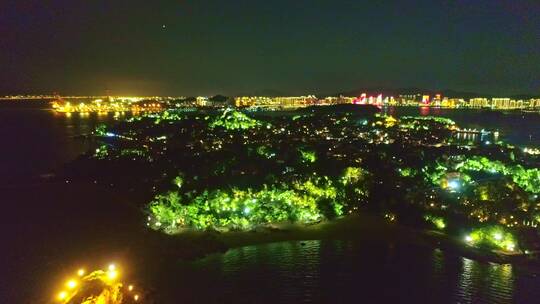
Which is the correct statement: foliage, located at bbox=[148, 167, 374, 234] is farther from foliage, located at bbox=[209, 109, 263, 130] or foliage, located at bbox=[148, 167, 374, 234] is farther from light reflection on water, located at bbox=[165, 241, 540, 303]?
foliage, located at bbox=[209, 109, 263, 130]

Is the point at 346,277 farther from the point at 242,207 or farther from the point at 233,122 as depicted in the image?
the point at 233,122

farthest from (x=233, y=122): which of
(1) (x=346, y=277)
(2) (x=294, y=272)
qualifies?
(1) (x=346, y=277)

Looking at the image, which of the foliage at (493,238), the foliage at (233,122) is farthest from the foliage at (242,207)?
the foliage at (233,122)

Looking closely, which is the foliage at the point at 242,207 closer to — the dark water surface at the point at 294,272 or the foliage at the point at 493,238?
the dark water surface at the point at 294,272

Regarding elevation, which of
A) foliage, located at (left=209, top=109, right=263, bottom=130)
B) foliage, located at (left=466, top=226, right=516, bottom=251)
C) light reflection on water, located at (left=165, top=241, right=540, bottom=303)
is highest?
foliage, located at (left=209, top=109, right=263, bottom=130)

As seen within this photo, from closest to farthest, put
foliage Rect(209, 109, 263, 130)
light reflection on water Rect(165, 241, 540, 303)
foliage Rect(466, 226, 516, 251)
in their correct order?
light reflection on water Rect(165, 241, 540, 303) < foliage Rect(466, 226, 516, 251) < foliage Rect(209, 109, 263, 130)

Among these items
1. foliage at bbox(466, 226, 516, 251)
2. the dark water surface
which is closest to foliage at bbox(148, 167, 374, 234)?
the dark water surface

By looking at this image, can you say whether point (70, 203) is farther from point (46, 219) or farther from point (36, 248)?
point (36, 248)

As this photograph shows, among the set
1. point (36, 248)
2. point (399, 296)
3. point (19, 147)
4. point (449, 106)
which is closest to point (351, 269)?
point (399, 296)
